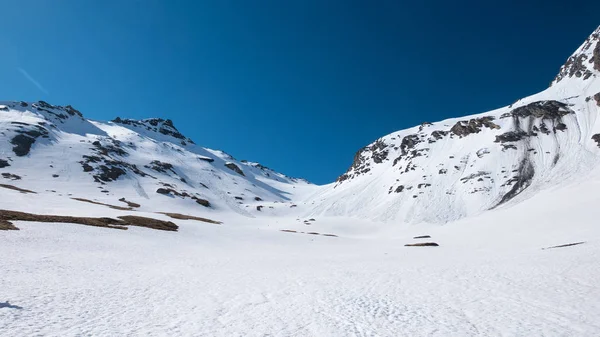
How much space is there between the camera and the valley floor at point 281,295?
9289mm

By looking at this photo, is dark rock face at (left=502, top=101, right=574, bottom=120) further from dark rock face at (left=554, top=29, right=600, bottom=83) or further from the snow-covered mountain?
dark rock face at (left=554, top=29, right=600, bottom=83)

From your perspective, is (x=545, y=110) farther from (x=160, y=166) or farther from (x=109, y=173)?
(x=160, y=166)

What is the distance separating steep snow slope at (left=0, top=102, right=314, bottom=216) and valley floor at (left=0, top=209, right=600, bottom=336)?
262ft

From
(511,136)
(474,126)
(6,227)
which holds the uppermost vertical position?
(474,126)

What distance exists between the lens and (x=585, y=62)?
11331 cm

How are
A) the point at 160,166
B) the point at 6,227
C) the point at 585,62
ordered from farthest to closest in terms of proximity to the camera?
1. the point at 160,166
2. the point at 585,62
3. the point at 6,227

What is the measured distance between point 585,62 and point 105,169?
179m

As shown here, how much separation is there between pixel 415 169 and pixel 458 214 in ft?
101

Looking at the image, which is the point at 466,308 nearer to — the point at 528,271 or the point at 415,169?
the point at 528,271

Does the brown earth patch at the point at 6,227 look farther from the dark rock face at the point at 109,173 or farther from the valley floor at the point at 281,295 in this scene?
the dark rock face at the point at 109,173

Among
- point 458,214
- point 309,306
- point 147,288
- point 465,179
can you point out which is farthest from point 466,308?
point 465,179

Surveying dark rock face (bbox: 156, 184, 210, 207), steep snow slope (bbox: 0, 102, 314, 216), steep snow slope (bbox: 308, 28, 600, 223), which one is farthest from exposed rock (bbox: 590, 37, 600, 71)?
dark rock face (bbox: 156, 184, 210, 207)

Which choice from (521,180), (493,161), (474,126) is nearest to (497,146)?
(493,161)

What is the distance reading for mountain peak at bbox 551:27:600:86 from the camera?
106 metres
